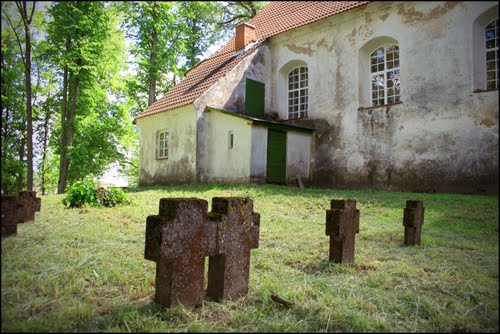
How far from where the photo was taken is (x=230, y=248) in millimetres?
2557

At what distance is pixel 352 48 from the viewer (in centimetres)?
1384

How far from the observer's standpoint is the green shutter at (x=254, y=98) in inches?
615

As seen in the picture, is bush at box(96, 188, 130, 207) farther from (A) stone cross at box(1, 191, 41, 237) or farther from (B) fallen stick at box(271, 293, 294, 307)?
(B) fallen stick at box(271, 293, 294, 307)

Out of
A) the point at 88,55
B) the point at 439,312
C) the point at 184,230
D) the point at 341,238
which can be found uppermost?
the point at 88,55

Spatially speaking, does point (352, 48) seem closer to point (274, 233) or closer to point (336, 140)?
point (336, 140)

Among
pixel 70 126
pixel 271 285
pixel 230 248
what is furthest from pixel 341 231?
pixel 70 126

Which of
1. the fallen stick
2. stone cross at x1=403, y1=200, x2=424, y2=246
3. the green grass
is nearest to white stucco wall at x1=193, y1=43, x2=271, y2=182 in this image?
the green grass

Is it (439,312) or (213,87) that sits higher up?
(213,87)

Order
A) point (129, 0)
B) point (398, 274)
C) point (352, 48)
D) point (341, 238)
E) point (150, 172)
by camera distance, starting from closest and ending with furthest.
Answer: point (129, 0) < point (398, 274) < point (341, 238) < point (352, 48) < point (150, 172)

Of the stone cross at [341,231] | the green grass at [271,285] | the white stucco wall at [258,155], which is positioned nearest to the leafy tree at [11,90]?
the green grass at [271,285]

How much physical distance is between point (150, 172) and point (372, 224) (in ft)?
42.9

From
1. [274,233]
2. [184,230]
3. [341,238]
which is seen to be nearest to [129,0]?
[184,230]

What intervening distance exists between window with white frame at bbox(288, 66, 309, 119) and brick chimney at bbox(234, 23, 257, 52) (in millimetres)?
2544

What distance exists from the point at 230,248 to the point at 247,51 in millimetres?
14727
